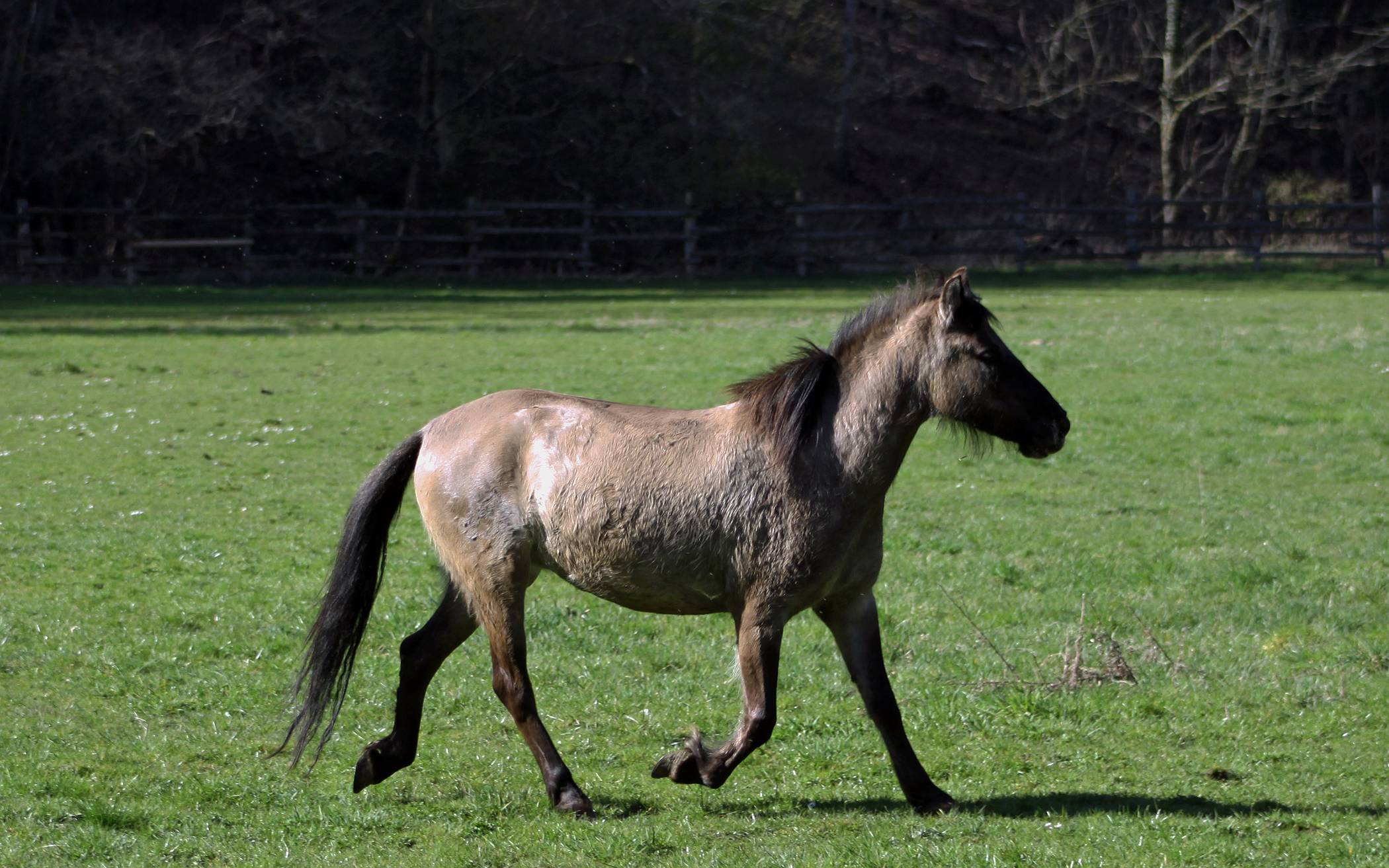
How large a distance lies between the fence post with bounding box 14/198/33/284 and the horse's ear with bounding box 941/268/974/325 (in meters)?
35.0

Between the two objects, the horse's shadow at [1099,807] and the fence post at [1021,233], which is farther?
the fence post at [1021,233]

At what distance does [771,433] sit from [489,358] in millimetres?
15769

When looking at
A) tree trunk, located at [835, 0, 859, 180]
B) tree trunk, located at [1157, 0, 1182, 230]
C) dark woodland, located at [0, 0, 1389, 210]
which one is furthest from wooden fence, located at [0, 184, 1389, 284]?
tree trunk, located at [835, 0, 859, 180]

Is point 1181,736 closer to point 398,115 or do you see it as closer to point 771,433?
point 771,433

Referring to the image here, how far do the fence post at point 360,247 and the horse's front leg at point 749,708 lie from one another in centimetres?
3479

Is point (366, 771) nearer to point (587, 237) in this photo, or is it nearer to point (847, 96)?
point (587, 237)

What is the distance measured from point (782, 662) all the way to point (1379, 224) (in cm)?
3758

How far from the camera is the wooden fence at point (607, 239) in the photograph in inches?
1481

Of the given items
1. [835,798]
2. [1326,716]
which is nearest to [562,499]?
[835,798]

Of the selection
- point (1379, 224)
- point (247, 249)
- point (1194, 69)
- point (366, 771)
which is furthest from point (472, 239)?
point (366, 771)

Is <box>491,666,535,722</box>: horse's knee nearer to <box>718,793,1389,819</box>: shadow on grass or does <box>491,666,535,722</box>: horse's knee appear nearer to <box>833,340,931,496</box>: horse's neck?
<box>718,793,1389,819</box>: shadow on grass

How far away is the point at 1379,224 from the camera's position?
39625 mm

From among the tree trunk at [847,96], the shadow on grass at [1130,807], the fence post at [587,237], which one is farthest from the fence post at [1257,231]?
the shadow on grass at [1130,807]

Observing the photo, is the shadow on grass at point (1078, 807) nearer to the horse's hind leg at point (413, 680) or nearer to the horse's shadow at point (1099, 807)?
the horse's shadow at point (1099, 807)
